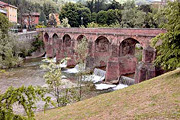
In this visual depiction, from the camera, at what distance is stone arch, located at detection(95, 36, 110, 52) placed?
36344 mm

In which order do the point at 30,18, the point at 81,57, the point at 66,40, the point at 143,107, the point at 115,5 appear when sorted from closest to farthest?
the point at 143,107 < the point at 81,57 < the point at 66,40 < the point at 115,5 < the point at 30,18

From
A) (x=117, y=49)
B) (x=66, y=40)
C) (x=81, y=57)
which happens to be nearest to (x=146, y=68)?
(x=117, y=49)

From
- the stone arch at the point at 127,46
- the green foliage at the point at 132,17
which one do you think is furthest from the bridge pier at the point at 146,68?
the green foliage at the point at 132,17

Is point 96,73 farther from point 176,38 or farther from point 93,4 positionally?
point 93,4

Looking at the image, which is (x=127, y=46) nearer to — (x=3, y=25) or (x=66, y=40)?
(x=66, y=40)

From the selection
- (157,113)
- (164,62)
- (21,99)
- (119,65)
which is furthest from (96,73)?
(21,99)

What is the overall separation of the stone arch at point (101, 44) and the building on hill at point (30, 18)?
4842 centimetres

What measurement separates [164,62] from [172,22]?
8.44 feet

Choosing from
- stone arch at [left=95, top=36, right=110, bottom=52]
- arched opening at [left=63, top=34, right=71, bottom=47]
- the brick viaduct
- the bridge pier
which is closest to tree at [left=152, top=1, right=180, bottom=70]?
the bridge pier

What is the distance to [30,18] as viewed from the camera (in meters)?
80.1

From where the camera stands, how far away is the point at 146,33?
25.5 m

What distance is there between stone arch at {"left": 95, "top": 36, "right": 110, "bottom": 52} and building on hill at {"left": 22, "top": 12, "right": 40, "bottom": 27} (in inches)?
1906

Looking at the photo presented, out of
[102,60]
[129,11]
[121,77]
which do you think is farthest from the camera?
[129,11]

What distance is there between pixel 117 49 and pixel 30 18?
58.2m
